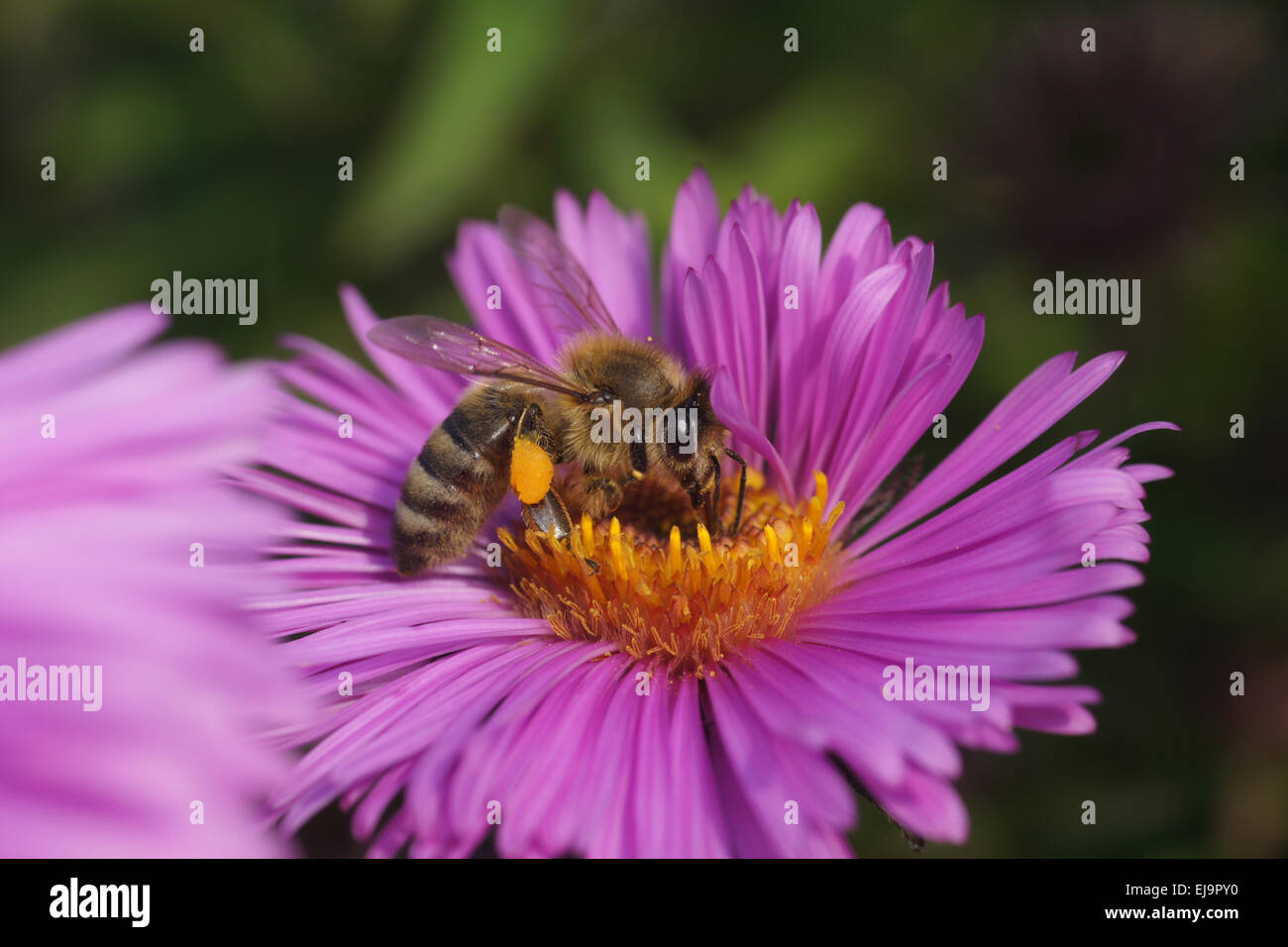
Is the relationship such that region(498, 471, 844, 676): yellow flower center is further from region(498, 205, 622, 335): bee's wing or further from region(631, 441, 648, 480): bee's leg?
region(498, 205, 622, 335): bee's wing

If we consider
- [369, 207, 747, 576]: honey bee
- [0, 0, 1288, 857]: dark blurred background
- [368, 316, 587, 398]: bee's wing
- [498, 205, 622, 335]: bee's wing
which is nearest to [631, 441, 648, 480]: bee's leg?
[369, 207, 747, 576]: honey bee

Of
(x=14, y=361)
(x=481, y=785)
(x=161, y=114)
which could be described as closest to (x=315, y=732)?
(x=481, y=785)

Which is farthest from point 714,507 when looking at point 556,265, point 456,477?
point 556,265

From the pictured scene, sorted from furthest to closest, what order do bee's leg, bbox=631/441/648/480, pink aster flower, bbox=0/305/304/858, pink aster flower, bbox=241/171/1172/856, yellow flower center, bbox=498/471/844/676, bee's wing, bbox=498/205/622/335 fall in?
bee's wing, bbox=498/205/622/335, bee's leg, bbox=631/441/648/480, yellow flower center, bbox=498/471/844/676, pink aster flower, bbox=241/171/1172/856, pink aster flower, bbox=0/305/304/858

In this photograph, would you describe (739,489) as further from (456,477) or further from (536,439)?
(456,477)

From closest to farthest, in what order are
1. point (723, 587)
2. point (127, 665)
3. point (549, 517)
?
point (127, 665)
point (723, 587)
point (549, 517)

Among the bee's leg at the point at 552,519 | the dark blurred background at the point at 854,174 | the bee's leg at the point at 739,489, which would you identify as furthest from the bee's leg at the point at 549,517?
the dark blurred background at the point at 854,174

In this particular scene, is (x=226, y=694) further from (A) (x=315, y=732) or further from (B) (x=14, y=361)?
(A) (x=315, y=732)
